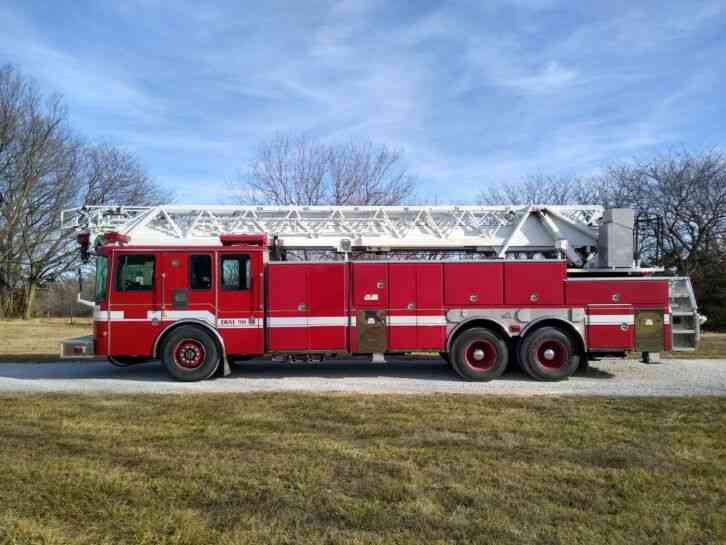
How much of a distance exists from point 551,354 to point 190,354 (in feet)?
21.4

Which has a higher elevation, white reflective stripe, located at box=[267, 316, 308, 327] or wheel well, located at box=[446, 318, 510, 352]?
white reflective stripe, located at box=[267, 316, 308, 327]

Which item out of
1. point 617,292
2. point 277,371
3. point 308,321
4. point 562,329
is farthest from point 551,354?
point 277,371

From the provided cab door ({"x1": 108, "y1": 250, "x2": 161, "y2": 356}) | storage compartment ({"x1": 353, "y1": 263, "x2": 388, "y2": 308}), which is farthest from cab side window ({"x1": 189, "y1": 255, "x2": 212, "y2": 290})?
storage compartment ({"x1": 353, "y1": 263, "x2": 388, "y2": 308})

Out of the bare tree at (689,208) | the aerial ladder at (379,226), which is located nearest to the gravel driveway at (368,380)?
the aerial ladder at (379,226)

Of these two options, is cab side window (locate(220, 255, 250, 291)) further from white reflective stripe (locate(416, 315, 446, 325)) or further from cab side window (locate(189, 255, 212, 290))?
white reflective stripe (locate(416, 315, 446, 325))

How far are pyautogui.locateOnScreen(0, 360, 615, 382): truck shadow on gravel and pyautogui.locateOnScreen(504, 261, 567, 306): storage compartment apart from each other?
1488 millimetres

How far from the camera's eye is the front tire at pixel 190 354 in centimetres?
1045

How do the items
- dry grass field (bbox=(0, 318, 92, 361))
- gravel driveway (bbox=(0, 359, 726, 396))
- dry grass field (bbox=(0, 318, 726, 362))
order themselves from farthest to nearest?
1. dry grass field (bbox=(0, 318, 92, 361))
2. dry grass field (bbox=(0, 318, 726, 362))
3. gravel driveway (bbox=(0, 359, 726, 396))

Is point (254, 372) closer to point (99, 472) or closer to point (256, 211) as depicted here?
point (256, 211)

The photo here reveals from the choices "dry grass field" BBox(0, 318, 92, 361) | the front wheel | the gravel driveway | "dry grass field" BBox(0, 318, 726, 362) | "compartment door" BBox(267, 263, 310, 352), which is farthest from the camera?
"dry grass field" BBox(0, 318, 92, 361)

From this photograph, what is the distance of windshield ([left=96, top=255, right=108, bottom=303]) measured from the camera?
412 inches

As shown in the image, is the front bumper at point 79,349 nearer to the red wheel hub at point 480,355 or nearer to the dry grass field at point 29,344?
the dry grass field at point 29,344

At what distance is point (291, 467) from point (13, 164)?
112ft

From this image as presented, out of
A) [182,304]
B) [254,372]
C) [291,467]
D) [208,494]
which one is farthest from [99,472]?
[254,372]
